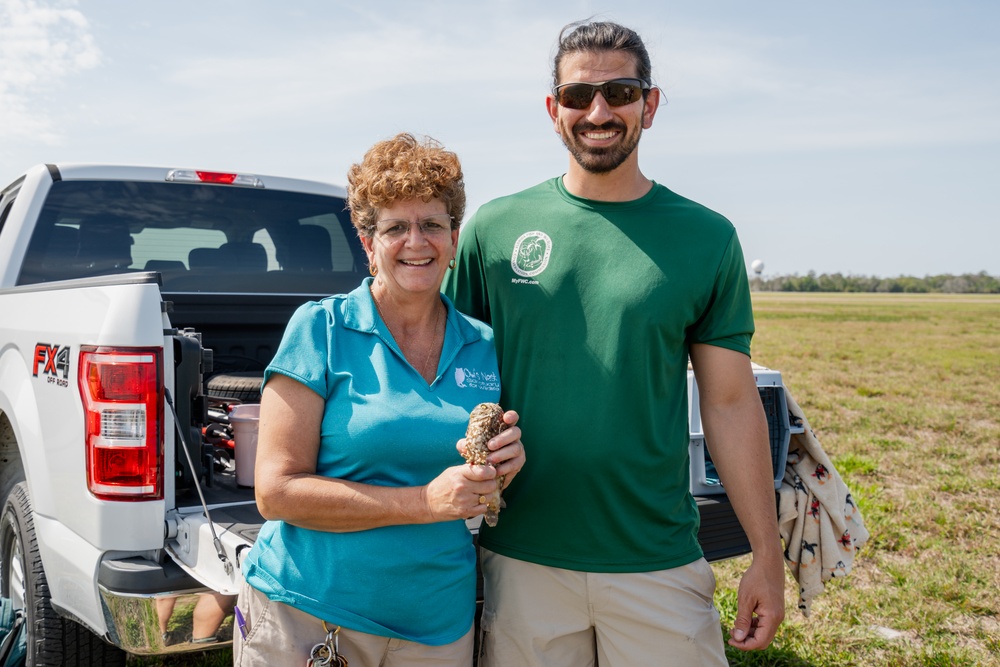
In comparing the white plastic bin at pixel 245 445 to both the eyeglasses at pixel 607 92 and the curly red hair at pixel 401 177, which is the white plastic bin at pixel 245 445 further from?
the eyeglasses at pixel 607 92

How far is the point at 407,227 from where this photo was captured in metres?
2.06

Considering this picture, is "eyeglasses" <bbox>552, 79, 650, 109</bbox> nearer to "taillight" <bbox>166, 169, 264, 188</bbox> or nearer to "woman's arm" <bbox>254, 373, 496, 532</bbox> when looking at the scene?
"woman's arm" <bbox>254, 373, 496, 532</bbox>

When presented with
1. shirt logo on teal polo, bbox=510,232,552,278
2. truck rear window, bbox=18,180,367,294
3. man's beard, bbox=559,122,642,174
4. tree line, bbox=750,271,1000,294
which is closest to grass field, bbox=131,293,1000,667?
truck rear window, bbox=18,180,367,294

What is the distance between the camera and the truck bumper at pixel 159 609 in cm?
242

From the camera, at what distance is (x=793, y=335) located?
87.0 feet

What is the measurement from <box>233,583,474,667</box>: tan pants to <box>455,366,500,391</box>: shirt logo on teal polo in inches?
23.5

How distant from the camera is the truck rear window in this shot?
3637mm

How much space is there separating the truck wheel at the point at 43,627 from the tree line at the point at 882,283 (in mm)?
110865

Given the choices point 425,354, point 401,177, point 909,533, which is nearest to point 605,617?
point 425,354

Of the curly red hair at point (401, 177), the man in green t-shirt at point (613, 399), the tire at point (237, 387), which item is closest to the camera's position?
the curly red hair at point (401, 177)

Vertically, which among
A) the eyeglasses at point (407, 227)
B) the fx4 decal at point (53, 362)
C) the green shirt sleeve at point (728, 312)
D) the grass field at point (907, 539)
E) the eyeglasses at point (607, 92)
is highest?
the eyeglasses at point (607, 92)

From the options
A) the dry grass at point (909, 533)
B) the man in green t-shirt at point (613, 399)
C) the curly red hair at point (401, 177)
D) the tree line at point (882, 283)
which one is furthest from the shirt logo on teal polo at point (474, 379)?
the tree line at point (882, 283)

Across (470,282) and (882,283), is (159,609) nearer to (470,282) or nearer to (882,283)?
(470,282)

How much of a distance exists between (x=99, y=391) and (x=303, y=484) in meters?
0.91
